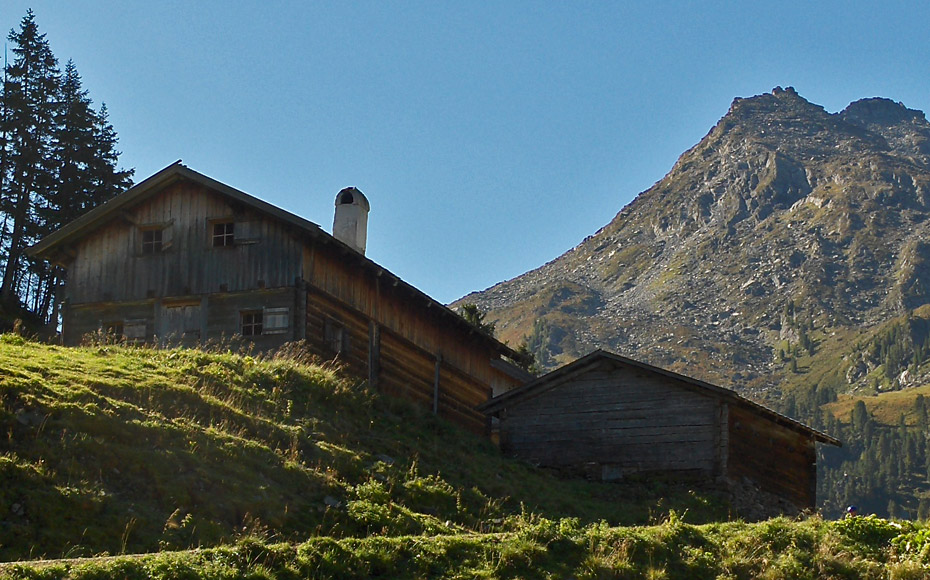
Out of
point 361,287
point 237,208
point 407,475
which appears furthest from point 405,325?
point 407,475

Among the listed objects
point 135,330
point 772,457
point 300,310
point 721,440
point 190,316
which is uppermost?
point 300,310

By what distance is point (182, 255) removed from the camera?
130 feet

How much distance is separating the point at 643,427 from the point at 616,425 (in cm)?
85

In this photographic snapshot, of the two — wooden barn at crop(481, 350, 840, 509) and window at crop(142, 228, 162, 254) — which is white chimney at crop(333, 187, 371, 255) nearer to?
window at crop(142, 228, 162, 254)

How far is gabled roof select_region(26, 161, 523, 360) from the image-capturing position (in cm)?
3803

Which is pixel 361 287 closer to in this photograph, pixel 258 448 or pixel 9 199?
pixel 258 448

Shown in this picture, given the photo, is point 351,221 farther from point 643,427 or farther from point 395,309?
point 643,427

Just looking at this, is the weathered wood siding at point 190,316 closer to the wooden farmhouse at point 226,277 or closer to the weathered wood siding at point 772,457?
the wooden farmhouse at point 226,277

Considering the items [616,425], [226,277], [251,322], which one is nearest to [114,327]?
[226,277]

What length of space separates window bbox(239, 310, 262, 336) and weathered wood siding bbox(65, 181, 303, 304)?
744 mm

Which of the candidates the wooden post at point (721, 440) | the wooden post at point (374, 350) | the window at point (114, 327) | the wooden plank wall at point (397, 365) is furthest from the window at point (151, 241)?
the wooden post at point (721, 440)

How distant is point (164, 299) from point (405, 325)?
8.08 meters

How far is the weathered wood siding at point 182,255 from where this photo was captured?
126 feet

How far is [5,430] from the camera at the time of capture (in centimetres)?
2209
